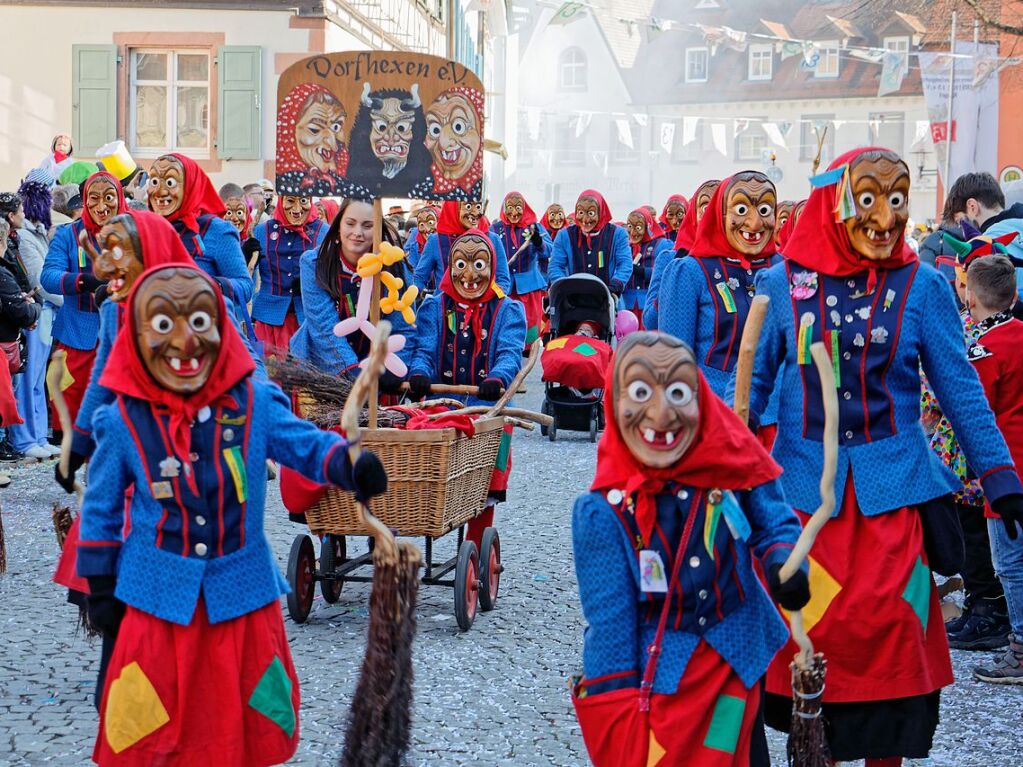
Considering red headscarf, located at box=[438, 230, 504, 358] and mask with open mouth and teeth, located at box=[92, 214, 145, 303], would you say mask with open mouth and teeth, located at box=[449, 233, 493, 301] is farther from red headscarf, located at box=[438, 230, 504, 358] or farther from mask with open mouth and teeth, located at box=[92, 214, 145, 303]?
mask with open mouth and teeth, located at box=[92, 214, 145, 303]

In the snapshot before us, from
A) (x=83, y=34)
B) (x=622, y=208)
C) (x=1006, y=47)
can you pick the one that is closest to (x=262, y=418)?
(x=83, y=34)

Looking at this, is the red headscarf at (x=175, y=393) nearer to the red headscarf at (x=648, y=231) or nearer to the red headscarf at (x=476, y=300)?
the red headscarf at (x=476, y=300)

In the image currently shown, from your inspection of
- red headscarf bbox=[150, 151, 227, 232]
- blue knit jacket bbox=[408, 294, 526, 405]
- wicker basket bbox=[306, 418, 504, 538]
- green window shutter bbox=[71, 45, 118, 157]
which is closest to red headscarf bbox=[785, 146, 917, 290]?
wicker basket bbox=[306, 418, 504, 538]

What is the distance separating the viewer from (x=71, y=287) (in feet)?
28.9

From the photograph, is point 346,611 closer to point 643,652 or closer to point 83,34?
point 643,652

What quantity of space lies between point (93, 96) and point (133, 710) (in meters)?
18.3

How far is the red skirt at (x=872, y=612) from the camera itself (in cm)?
429

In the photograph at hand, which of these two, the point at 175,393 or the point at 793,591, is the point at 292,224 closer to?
the point at 175,393

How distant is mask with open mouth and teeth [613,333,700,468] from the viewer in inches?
139

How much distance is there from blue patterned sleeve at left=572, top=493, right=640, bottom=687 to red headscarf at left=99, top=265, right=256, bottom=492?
3.31 ft

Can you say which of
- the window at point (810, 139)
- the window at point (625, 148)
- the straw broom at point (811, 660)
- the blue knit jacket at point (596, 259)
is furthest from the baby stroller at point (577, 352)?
the window at point (625, 148)

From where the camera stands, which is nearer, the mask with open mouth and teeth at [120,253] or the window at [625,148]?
the mask with open mouth and teeth at [120,253]

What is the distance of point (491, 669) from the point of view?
6.16 m

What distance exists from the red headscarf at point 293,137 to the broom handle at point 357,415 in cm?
286
